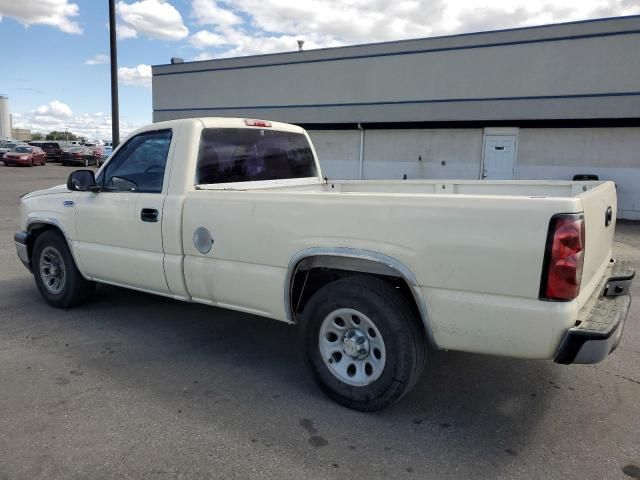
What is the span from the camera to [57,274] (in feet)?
18.3

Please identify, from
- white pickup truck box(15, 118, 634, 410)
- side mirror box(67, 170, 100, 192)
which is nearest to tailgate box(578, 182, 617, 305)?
white pickup truck box(15, 118, 634, 410)

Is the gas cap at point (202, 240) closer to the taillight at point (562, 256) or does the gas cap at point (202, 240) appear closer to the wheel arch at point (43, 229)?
the wheel arch at point (43, 229)

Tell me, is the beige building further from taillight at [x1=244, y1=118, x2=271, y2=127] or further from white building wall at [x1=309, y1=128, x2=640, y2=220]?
taillight at [x1=244, y1=118, x2=271, y2=127]

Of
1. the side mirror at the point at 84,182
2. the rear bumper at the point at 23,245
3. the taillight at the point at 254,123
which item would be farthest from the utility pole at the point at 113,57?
the taillight at the point at 254,123

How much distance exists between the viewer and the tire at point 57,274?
5.37 m

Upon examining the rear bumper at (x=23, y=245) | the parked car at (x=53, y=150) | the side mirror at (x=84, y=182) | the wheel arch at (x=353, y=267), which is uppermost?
the parked car at (x=53, y=150)

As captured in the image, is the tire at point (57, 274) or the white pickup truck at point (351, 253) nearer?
the white pickup truck at point (351, 253)

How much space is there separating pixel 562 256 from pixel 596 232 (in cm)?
80

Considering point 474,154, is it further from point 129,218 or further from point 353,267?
point 353,267

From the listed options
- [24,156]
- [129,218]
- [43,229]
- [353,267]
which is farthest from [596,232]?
[24,156]

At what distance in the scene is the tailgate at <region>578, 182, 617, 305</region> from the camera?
3.05 metres

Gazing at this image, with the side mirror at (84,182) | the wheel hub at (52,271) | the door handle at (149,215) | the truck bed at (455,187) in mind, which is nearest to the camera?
the door handle at (149,215)

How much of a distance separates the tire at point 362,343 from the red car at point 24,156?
3591 cm

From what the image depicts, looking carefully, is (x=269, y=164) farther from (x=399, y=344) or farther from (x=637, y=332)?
(x=637, y=332)
